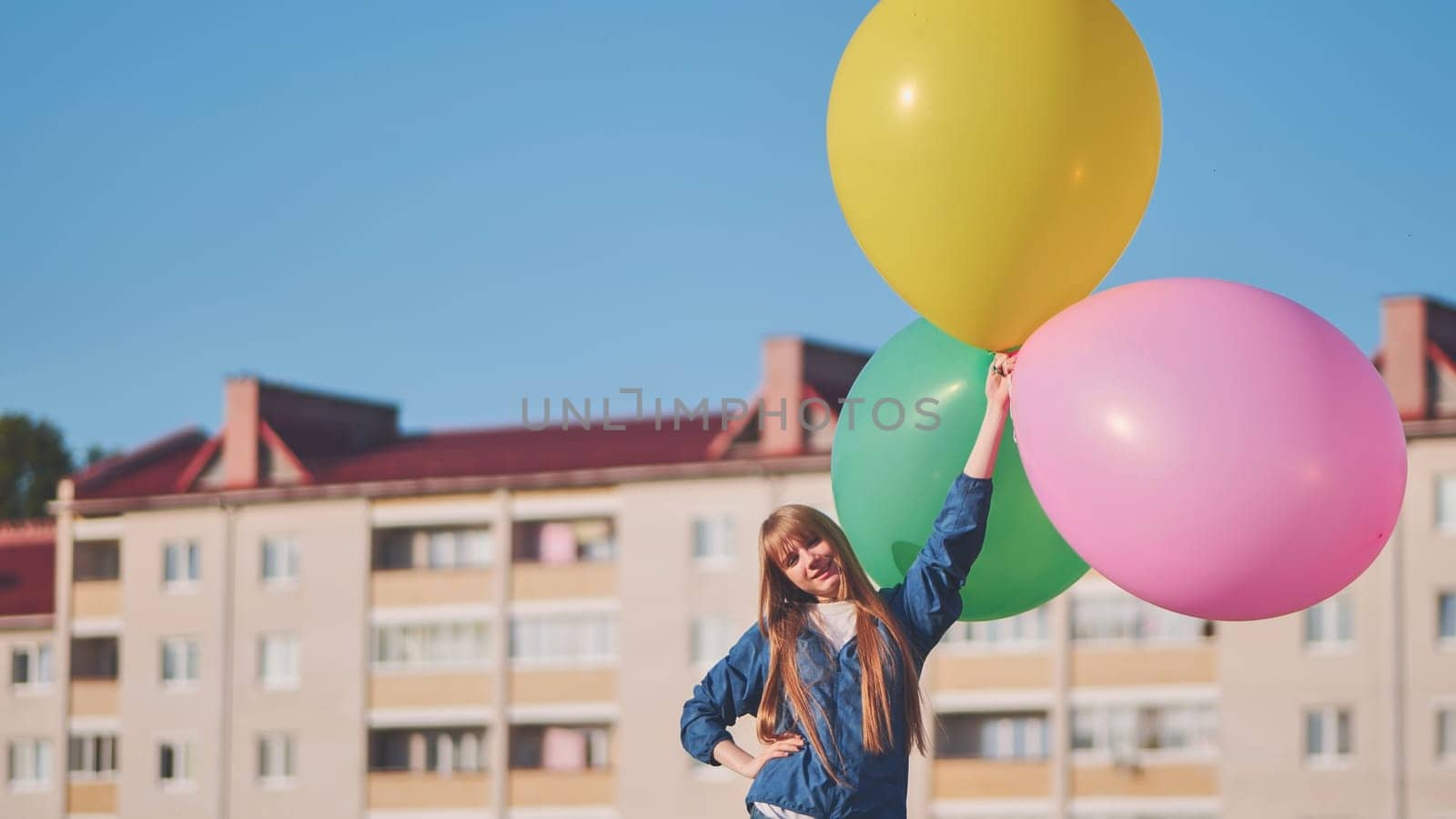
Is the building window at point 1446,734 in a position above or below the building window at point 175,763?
above

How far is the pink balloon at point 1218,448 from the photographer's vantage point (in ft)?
15.3

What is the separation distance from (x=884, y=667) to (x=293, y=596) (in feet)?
130

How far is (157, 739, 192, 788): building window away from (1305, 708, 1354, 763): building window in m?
22.4

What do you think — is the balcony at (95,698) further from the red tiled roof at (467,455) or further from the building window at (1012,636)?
the building window at (1012,636)

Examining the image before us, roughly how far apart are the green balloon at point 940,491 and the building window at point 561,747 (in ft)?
116

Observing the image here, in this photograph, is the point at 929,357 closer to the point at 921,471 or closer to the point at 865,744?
the point at 921,471

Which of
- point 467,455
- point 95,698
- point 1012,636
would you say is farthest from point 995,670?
point 95,698

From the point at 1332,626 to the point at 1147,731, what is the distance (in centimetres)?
363

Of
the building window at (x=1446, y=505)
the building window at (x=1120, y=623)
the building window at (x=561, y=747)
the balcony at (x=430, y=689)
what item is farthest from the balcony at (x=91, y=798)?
the building window at (x=1446, y=505)

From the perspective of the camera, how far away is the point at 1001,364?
539 centimetres

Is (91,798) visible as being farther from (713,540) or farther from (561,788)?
(713,540)

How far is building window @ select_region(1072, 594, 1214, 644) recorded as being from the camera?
120 feet

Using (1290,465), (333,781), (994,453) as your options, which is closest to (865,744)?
(994,453)

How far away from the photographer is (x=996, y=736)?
3784 centimetres
